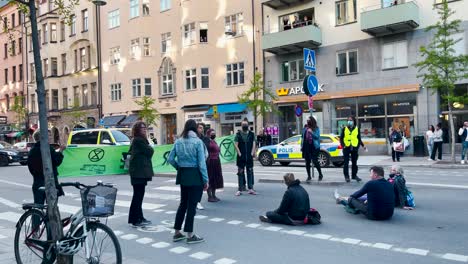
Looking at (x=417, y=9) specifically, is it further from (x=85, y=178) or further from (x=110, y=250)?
(x=110, y=250)

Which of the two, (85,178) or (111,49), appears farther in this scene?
(111,49)

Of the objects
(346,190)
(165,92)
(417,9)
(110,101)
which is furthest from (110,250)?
(110,101)

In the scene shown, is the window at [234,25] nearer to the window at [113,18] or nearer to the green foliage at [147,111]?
the green foliage at [147,111]

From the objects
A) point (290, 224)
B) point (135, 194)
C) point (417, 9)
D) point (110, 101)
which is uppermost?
point (417, 9)

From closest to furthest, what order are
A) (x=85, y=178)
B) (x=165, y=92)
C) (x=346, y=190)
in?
1. (x=346, y=190)
2. (x=85, y=178)
3. (x=165, y=92)

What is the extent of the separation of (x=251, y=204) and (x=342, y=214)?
2221 millimetres

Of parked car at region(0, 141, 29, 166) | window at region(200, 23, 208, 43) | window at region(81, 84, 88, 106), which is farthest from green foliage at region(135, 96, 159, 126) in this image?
window at region(81, 84, 88, 106)

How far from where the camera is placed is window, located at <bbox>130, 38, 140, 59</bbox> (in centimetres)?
4138

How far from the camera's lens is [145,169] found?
827 centimetres

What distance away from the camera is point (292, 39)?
29.8 m

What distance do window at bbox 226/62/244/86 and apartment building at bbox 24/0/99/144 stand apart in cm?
1665

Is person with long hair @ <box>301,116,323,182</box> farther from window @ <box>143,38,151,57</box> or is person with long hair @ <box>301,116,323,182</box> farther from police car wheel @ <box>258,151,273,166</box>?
window @ <box>143,38,151,57</box>

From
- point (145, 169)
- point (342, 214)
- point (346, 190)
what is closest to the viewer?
point (145, 169)

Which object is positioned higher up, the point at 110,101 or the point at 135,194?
the point at 110,101
